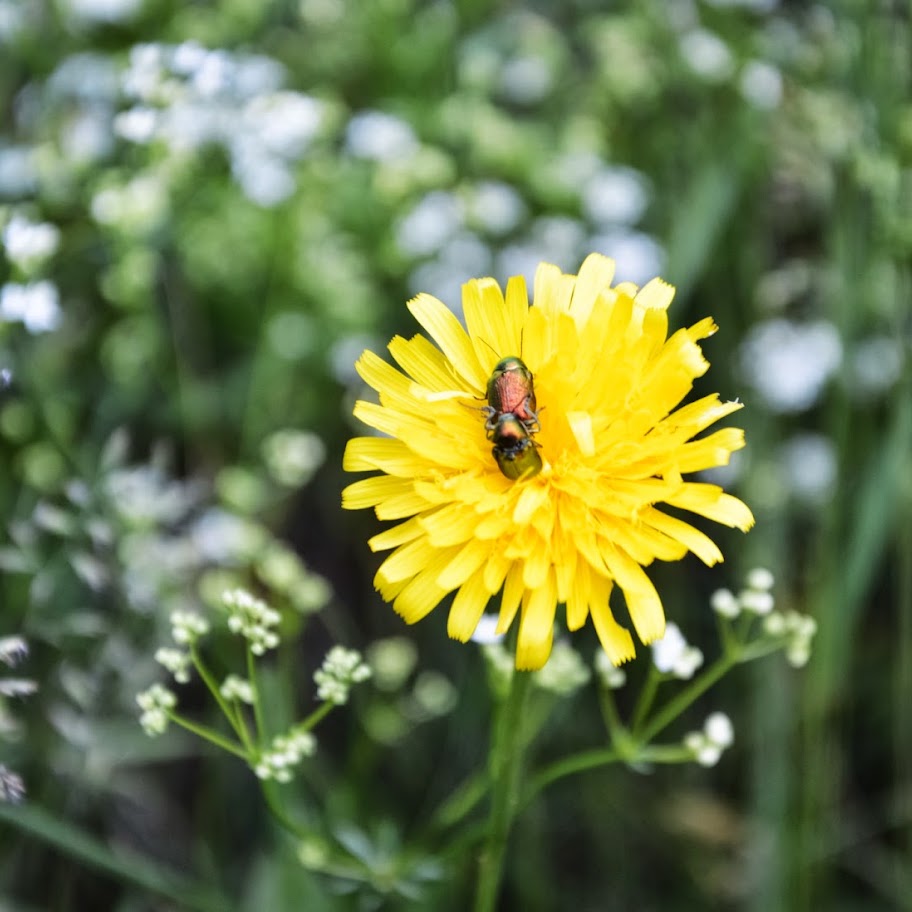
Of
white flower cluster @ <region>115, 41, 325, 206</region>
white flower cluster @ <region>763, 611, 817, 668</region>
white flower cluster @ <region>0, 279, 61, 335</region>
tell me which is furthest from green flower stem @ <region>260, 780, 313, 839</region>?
white flower cluster @ <region>115, 41, 325, 206</region>

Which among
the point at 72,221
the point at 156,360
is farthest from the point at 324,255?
the point at 72,221

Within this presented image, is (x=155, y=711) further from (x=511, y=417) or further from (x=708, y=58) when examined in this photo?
(x=708, y=58)

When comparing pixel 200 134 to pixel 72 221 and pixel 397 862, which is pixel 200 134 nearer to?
pixel 72 221

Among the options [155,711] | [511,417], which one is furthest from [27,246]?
[511,417]

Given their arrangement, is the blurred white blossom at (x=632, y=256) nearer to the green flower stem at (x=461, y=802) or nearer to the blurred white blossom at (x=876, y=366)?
the blurred white blossom at (x=876, y=366)

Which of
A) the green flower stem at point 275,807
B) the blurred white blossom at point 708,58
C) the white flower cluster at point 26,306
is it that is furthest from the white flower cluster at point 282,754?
the blurred white blossom at point 708,58

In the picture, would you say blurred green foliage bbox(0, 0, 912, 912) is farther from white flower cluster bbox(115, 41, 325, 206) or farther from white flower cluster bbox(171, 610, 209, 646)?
white flower cluster bbox(171, 610, 209, 646)
